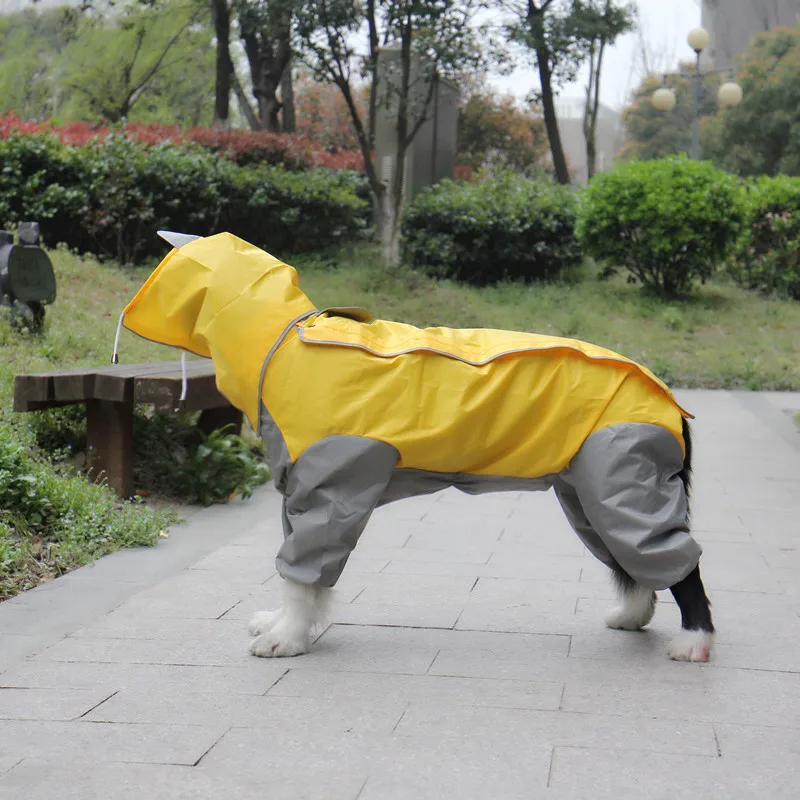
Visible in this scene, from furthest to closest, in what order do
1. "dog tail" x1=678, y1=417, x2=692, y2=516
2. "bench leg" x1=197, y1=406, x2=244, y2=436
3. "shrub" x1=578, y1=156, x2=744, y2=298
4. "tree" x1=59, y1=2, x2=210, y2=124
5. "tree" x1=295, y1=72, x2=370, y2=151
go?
1. "tree" x1=295, y1=72, x2=370, y2=151
2. "tree" x1=59, y1=2, x2=210, y2=124
3. "shrub" x1=578, y1=156, x2=744, y2=298
4. "bench leg" x1=197, y1=406, x2=244, y2=436
5. "dog tail" x1=678, y1=417, x2=692, y2=516

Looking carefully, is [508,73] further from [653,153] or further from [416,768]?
[653,153]

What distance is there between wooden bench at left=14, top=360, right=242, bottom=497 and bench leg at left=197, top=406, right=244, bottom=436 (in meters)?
0.51

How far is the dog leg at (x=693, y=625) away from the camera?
3297mm

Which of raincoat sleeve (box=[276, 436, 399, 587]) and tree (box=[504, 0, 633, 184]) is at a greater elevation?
tree (box=[504, 0, 633, 184])

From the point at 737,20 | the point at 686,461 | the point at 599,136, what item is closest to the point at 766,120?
the point at 737,20

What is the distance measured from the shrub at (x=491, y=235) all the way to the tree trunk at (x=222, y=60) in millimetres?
5174

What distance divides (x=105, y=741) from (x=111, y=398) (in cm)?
276

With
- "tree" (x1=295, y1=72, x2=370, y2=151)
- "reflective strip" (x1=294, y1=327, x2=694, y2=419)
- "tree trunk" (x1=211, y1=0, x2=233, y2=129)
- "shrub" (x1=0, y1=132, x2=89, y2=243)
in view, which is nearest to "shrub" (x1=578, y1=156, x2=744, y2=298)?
"shrub" (x1=0, y1=132, x2=89, y2=243)

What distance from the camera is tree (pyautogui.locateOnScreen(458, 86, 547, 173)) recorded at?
94.6 ft

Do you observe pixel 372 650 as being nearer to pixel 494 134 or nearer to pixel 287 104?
pixel 287 104

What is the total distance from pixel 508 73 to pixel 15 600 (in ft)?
42.5

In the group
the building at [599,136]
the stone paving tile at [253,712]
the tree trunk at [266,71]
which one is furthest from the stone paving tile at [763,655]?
the building at [599,136]

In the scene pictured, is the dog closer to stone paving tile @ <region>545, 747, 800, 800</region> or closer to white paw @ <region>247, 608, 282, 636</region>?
white paw @ <region>247, 608, 282, 636</region>

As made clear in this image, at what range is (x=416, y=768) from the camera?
2498mm
